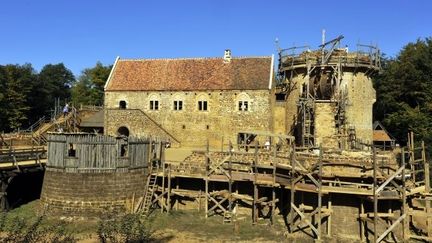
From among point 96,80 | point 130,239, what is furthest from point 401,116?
point 96,80

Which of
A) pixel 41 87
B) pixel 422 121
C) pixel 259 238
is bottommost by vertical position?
pixel 259 238

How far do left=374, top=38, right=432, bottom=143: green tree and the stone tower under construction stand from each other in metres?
13.0

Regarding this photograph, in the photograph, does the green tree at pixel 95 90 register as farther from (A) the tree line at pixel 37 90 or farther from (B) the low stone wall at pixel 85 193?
(B) the low stone wall at pixel 85 193

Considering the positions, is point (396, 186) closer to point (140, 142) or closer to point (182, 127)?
point (140, 142)

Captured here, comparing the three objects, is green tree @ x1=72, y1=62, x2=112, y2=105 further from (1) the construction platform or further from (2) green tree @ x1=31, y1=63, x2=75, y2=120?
(1) the construction platform

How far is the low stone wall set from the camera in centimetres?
2338

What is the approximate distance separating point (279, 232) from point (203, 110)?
16.6 meters

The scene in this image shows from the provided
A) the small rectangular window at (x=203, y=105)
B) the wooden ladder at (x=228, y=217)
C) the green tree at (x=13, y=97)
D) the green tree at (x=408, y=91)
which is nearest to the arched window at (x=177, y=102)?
the small rectangular window at (x=203, y=105)

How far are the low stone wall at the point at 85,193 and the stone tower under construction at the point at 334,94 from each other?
12.7 m

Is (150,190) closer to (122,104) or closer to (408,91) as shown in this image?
(122,104)

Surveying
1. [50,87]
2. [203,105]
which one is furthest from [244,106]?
[50,87]

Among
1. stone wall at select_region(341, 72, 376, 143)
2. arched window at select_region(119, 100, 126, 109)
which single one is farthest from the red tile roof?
stone wall at select_region(341, 72, 376, 143)

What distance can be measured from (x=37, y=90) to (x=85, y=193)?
46599 mm

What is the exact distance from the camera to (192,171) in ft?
79.8
